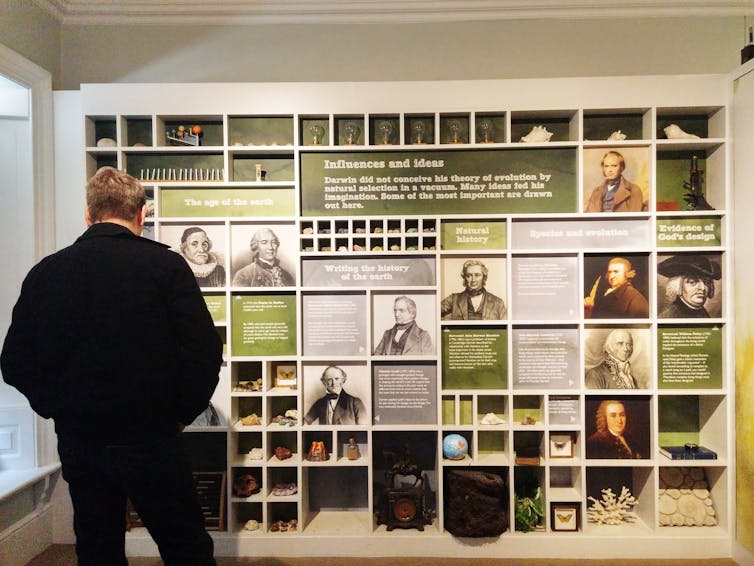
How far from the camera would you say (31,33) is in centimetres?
273

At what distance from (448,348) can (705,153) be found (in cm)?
175

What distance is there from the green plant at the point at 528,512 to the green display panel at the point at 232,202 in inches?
76.9

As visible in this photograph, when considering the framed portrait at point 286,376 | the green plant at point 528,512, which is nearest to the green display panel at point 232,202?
the framed portrait at point 286,376

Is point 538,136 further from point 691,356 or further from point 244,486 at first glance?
point 244,486

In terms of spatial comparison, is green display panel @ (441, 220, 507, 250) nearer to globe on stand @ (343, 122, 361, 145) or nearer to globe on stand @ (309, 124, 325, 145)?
globe on stand @ (343, 122, 361, 145)

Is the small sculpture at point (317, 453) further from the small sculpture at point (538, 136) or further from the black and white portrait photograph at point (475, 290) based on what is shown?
the small sculpture at point (538, 136)

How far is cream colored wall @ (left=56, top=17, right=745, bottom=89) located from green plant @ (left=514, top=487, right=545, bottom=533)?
7.66ft

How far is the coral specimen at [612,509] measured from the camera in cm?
277

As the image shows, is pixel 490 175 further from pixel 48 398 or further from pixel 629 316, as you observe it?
pixel 48 398

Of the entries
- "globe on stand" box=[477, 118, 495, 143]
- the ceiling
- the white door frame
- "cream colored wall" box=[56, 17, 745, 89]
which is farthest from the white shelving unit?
the ceiling

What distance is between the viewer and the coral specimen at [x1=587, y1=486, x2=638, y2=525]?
2768mm

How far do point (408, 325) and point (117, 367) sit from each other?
58.9 inches

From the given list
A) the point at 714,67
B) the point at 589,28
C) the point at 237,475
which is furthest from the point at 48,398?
the point at 714,67

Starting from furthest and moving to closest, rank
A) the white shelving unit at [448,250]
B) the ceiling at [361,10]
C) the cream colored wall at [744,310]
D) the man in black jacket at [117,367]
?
the ceiling at [361,10] → the white shelving unit at [448,250] → the cream colored wall at [744,310] → the man in black jacket at [117,367]
